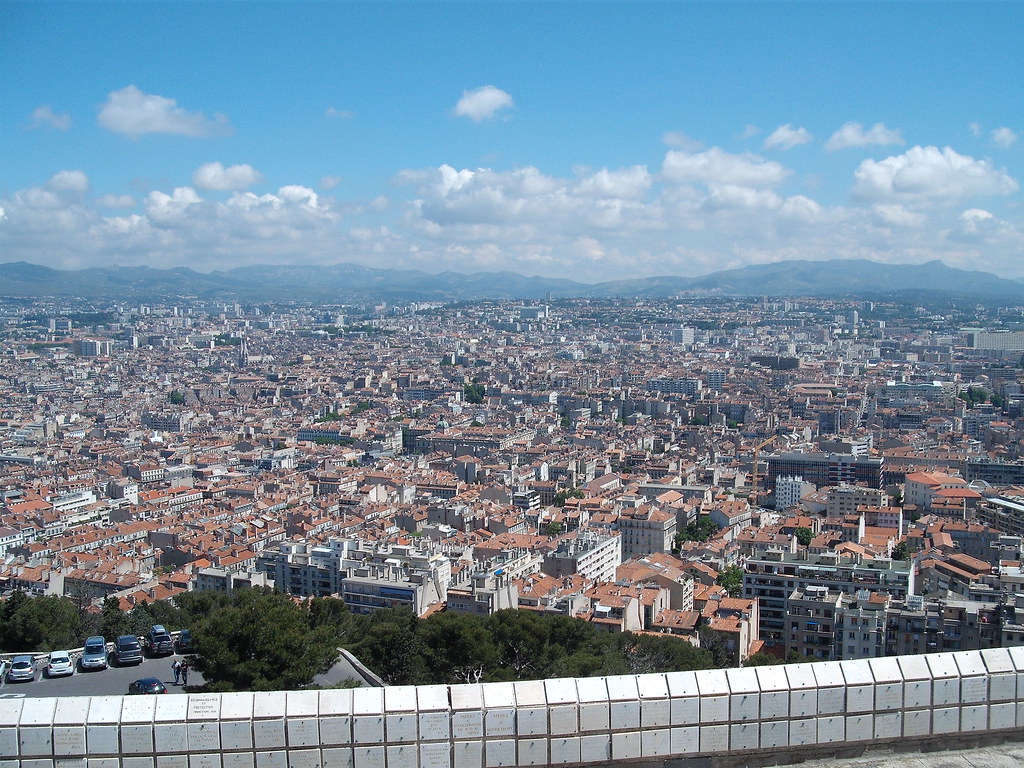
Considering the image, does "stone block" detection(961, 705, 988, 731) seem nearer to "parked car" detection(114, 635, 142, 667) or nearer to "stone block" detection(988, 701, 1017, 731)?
"stone block" detection(988, 701, 1017, 731)

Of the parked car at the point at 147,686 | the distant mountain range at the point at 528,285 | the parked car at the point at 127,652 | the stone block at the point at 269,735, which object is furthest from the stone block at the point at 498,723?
the distant mountain range at the point at 528,285

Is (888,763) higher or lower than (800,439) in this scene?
higher

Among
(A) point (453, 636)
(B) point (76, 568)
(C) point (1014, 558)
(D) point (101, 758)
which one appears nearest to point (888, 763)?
(D) point (101, 758)

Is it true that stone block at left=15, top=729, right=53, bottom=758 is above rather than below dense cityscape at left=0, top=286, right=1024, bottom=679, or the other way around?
above

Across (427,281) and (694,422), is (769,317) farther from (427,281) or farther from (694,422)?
(427,281)

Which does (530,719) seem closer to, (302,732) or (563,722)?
(563,722)

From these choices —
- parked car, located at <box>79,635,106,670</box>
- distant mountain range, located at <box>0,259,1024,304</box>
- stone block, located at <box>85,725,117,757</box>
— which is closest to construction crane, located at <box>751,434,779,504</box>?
parked car, located at <box>79,635,106,670</box>

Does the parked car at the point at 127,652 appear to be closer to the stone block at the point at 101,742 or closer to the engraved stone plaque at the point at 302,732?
the stone block at the point at 101,742
